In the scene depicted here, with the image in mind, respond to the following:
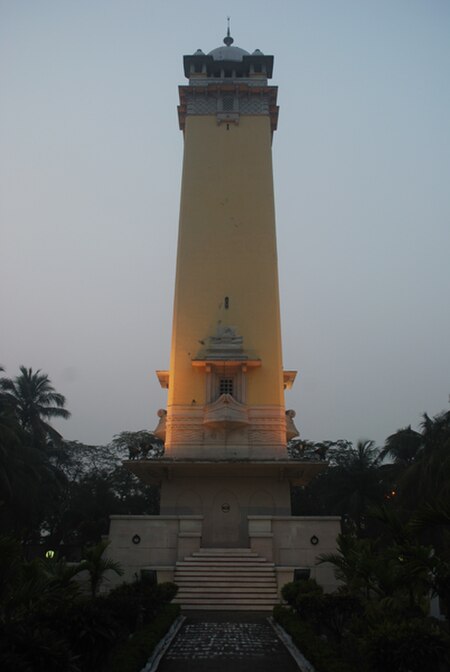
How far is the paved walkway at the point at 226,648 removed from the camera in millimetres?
9070

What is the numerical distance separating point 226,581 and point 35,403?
21343 millimetres

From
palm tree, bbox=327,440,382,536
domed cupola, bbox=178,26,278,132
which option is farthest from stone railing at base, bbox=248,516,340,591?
domed cupola, bbox=178,26,278,132

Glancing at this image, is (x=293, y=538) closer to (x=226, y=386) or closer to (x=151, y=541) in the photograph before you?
(x=151, y=541)

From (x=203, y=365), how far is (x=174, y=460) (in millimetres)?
4213

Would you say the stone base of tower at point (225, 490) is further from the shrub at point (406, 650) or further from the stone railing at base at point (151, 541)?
the shrub at point (406, 650)

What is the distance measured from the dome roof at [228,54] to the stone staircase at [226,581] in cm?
2421

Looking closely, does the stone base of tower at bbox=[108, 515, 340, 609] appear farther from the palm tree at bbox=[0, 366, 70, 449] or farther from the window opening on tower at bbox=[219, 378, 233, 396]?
the palm tree at bbox=[0, 366, 70, 449]

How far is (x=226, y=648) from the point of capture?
1040 centimetres

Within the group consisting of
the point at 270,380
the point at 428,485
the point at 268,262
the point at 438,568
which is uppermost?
the point at 268,262

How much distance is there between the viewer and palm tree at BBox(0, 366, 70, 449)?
112 feet

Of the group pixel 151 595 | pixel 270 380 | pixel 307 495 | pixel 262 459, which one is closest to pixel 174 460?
pixel 262 459

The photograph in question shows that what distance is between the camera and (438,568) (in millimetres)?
9234

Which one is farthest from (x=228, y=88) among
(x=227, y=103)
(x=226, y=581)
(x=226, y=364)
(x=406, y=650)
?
(x=406, y=650)

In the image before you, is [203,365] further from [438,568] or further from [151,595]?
[438,568]
